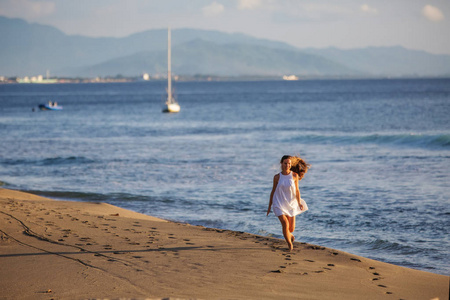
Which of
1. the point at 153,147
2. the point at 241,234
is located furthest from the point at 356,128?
the point at 241,234

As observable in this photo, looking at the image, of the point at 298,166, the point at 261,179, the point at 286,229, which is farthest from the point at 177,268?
the point at 261,179

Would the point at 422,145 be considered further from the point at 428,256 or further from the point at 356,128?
the point at 428,256

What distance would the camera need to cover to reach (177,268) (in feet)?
25.3

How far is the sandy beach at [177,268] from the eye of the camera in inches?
267

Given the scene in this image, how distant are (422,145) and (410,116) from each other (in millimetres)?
22606

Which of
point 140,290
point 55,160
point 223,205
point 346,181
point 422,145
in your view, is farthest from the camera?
point 422,145

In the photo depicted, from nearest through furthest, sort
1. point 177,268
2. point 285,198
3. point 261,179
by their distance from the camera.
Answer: point 177,268 < point 285,198 < point 261,179

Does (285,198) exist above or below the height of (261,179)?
above

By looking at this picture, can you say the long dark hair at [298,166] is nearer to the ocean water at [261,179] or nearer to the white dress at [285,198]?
the white dress at [285,198]

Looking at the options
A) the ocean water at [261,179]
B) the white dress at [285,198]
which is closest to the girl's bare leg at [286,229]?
the white dress at [285,198]

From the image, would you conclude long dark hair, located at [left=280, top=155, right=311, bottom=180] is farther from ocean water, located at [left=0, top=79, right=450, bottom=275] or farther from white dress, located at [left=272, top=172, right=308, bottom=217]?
ocean water, located at [left=0, top=79, right=450, bottom=275]

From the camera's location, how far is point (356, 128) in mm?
40719

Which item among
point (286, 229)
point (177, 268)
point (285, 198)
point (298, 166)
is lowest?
point (177, 268)

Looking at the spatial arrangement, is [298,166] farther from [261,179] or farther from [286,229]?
[261,179]
